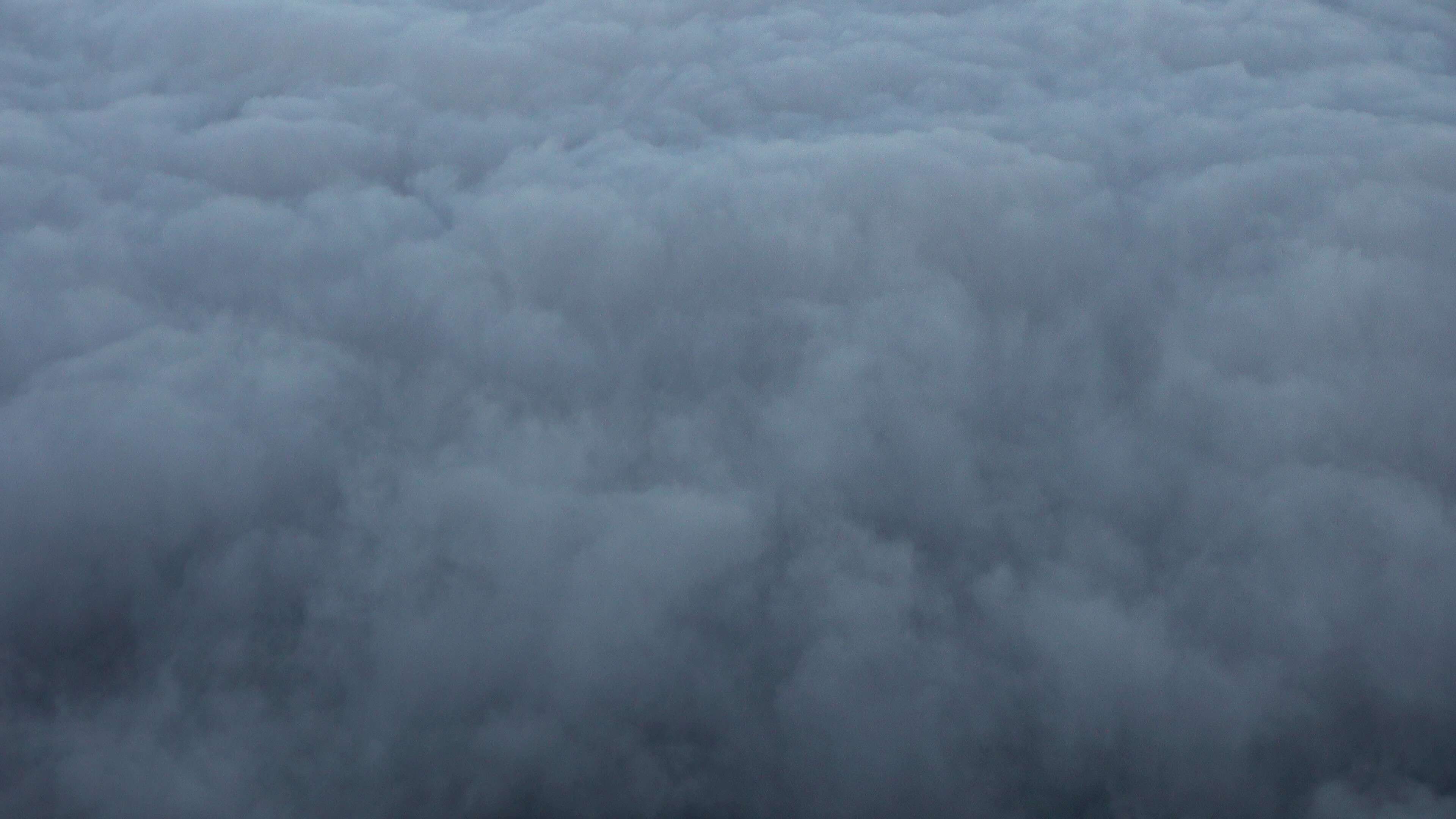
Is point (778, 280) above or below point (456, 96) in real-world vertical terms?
below

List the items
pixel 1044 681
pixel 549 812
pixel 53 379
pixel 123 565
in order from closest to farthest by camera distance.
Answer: pixel 549 812 → pixel 1044 681 → pixel 123 565 → pixel 53 379

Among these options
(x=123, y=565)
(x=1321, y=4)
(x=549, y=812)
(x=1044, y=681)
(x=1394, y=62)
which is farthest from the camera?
(x=1321, y=4)

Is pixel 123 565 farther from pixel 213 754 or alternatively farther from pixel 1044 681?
pixel 1044 681

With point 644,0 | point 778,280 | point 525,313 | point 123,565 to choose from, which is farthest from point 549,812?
point 644,0

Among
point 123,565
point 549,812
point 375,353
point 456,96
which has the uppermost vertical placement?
point 456,96

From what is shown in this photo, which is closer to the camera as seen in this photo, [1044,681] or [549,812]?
[549,812]

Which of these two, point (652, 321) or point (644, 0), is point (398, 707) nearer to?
point (652, 321)
